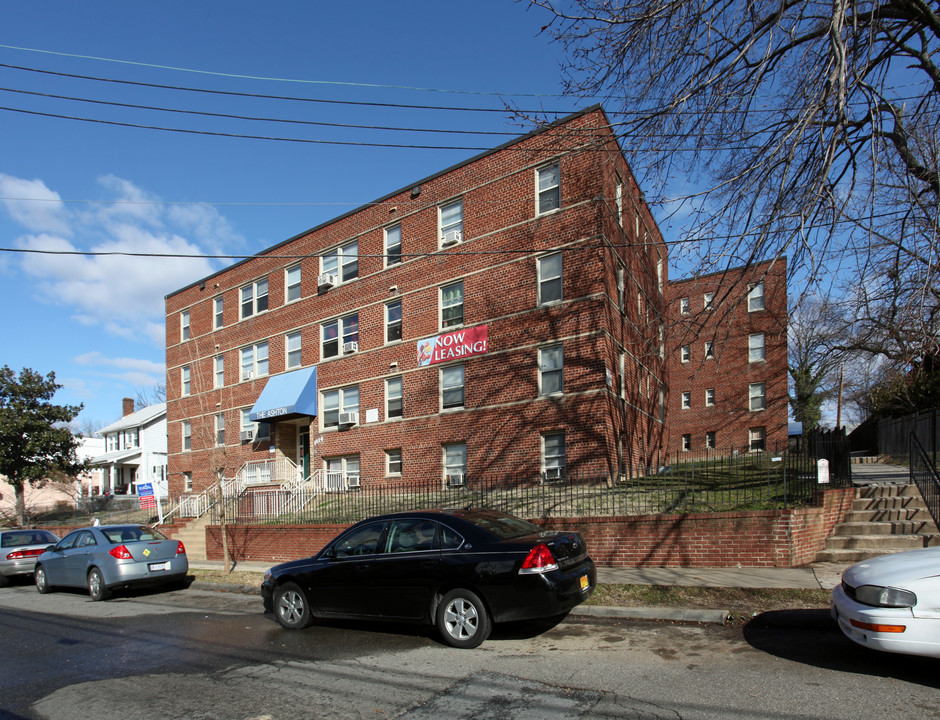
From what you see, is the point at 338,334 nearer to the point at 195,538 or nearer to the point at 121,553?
the point at 195,538

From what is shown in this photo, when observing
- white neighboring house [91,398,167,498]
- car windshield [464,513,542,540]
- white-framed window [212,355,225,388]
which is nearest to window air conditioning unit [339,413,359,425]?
white-framed window [212,355,225,388]

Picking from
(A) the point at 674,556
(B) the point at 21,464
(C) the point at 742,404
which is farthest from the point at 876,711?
(B) the point at 21,464

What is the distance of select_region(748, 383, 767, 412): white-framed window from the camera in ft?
98.5

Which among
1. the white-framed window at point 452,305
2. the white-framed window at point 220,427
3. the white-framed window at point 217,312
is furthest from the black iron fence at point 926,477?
the white-framed window at point 217,312

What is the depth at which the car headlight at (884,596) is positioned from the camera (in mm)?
5449

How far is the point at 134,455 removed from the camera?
160 ft

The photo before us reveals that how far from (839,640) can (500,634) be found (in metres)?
3.52

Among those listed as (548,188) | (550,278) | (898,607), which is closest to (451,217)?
(548,188)

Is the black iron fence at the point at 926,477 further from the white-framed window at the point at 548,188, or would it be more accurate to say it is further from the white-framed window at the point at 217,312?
the white-framed window at the point at 217,312

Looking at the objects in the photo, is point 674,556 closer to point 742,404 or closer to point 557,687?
point 557,687

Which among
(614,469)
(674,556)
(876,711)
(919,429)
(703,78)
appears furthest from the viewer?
(919,429)

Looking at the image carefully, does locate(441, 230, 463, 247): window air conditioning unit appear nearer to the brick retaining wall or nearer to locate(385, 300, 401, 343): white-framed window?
locate(385, 300, 401, 343): white-framed window

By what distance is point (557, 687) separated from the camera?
19.0 feet

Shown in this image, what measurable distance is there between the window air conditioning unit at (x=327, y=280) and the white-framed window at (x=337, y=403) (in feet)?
12.7
